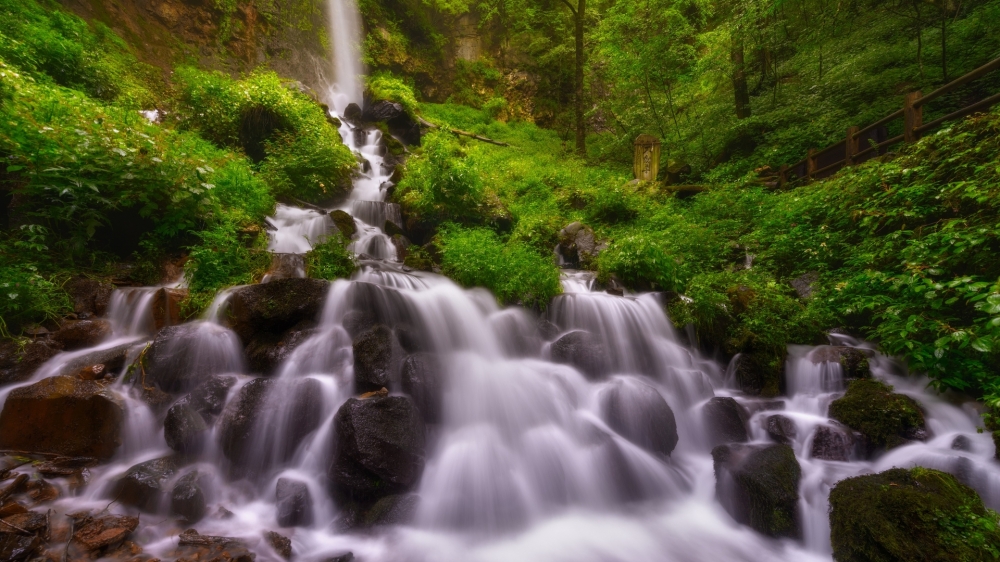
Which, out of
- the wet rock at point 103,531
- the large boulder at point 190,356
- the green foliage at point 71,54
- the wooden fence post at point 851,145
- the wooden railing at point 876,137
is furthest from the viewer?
the wooden fence post at point 851,145

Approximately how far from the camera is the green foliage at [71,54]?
7.32m

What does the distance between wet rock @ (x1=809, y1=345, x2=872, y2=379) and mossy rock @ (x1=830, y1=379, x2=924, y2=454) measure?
0.35m

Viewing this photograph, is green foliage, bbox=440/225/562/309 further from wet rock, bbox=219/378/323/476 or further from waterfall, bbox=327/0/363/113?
waterfall, bbox=327/0/363/113

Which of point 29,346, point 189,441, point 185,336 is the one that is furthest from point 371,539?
point 29,346

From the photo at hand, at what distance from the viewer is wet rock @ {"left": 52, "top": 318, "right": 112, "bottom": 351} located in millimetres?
4840

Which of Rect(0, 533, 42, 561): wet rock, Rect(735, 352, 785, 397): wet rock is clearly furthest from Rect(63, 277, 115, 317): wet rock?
Rect(735, 352, 785, 397): wet rock

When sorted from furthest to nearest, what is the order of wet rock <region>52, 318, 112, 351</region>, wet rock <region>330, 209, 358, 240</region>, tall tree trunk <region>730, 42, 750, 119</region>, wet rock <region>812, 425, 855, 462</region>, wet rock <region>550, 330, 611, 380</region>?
tall tree trunk <region>730, 42, 750, 119</region> < wet rock <region>330, 209, 358, 240</region> < wet rock <region>550, 330, 611, 380</region> < wet rock <region>52, 318, 112, 351</region> < wet rock <region>812, 425, 855, 462</region>

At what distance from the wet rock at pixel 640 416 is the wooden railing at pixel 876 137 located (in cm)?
619

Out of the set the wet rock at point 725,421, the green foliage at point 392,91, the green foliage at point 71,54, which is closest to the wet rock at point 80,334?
the green foliage at point 71,54

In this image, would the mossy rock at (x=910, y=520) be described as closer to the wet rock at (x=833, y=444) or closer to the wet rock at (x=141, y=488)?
the wet rock at (x=833, y=444)

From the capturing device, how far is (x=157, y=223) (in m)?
6.22

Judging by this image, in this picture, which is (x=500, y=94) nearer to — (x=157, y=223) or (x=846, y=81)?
(x=846, y=81)

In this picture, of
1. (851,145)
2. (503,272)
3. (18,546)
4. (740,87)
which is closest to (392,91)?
(740,87)

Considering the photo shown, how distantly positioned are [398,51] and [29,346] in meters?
20.3
